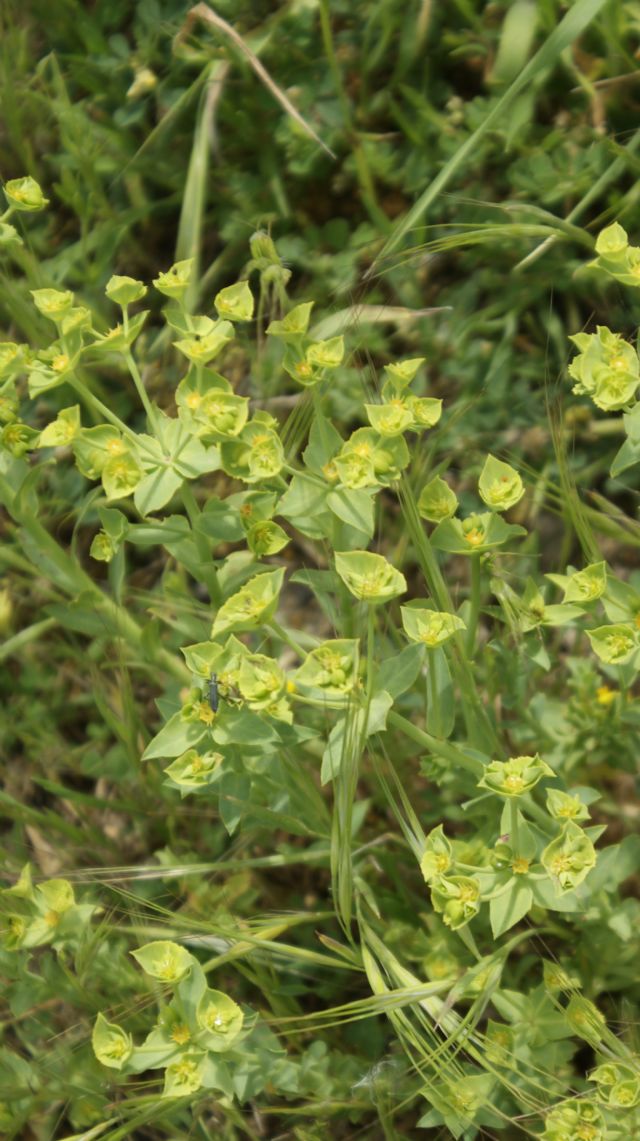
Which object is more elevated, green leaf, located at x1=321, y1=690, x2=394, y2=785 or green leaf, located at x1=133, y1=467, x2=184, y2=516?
green leaf, located at x1=133, y1=467, x2=184, y2=516

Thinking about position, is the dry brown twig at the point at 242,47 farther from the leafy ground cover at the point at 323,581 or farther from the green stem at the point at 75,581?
the green stem at the point at 75,581

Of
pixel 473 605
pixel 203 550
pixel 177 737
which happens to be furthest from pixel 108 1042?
pixel 473 605

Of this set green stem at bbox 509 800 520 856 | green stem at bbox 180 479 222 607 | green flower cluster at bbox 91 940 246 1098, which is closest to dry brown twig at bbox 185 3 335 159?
green stem at bbox 180 479 222 607

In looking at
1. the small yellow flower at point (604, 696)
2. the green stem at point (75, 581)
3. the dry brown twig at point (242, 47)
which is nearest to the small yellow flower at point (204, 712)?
the green stem at point (75, 581)

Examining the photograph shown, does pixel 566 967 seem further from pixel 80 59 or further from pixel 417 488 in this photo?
pixel 80 59

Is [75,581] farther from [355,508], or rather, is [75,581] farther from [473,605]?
[473,605]

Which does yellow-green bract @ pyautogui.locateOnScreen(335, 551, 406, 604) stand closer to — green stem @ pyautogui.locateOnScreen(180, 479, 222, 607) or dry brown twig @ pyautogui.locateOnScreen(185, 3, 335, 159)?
green stem @ pyautogui.locateOnScreen(180, 479, 222, 607)

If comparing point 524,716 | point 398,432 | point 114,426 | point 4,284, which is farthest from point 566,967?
point 4,284
